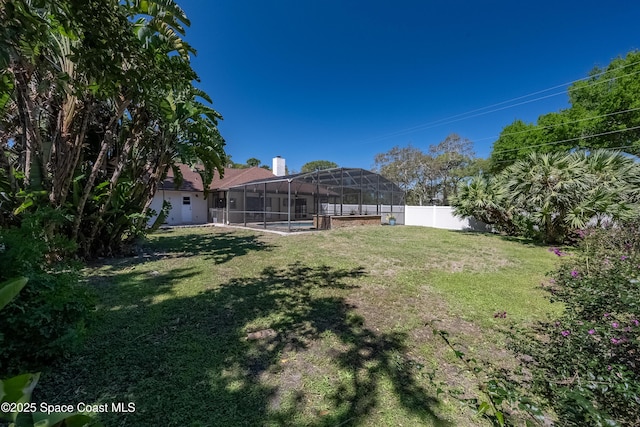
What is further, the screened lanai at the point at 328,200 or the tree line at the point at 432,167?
the tree line at the point at 432,167

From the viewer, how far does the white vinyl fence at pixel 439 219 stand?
1535 cm

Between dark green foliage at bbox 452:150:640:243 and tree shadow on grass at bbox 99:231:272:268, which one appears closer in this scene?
tree shadow on grass at bbox 99:231:272:268

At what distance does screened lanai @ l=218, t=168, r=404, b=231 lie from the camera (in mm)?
16000

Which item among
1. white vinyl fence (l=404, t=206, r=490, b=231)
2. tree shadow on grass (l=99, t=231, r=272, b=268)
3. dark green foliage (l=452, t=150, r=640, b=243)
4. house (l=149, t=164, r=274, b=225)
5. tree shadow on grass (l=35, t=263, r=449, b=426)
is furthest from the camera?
house (l=149, t=164, r=274, b=225)

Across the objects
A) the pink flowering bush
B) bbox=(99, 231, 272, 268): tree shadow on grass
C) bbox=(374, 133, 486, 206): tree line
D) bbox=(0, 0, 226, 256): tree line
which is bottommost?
bbox=(99, 231, 272, 268): tree shadow on grass

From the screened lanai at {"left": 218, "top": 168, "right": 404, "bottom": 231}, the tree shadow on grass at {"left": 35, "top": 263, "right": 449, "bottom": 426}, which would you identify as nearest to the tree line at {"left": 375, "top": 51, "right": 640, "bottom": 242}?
the screened lanai at {"left": 218, "top": 168, "right": 404, "bottom": 231}

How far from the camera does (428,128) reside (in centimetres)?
2873

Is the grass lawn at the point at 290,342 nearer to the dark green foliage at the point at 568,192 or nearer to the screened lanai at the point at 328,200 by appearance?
the dark green foliage at the point at 568,192

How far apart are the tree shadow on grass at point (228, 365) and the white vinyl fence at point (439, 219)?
13608mm

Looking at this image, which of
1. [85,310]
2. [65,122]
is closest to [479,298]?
[85,310]

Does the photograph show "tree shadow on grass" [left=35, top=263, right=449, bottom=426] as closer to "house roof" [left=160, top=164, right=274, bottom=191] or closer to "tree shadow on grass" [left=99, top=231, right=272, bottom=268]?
"tree shadow on grass" [left=99, top=231, right=272, bottom=268]

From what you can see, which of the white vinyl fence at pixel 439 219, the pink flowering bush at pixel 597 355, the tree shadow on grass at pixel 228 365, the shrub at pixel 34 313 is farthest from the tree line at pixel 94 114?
the white vinyl fence at pixel 439 219

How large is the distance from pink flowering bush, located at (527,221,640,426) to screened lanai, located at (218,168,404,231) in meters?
12.4

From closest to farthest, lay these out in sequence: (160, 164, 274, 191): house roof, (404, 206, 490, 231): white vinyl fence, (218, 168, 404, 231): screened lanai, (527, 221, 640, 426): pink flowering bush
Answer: (527, 221, 640, 426): pink flowering bush, (404, 206, 490, 231): white vinyl fence, (218, 168, 404, 231): screened lanai, (160, 164, 274, 191): house roof
